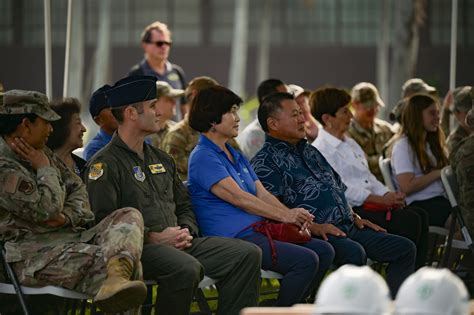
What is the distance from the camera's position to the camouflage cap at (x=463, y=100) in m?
9.98

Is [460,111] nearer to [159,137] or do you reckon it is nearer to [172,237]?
[159,137]

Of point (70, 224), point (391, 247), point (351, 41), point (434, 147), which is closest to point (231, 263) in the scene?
point (70, 224)

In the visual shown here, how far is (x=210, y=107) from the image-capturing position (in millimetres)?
7414

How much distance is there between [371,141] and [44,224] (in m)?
4.33

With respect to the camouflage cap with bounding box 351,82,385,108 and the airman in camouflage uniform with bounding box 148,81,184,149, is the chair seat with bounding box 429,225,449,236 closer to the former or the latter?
the camouflage cap with bounding box 351,82,385,108

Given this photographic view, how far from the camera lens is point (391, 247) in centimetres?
802

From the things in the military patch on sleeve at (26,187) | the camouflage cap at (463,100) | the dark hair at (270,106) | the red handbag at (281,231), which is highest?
the dark hair at (270,106)

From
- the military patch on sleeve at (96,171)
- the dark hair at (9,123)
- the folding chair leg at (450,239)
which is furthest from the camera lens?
the folding chair leg at (450,239)

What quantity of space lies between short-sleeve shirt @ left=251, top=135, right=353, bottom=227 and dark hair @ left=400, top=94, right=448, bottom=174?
1.44 metres

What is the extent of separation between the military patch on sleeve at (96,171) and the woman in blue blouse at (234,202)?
722 mm

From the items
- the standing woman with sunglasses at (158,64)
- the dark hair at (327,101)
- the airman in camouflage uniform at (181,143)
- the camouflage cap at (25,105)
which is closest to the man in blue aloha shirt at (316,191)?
the dark hair at (327,101)

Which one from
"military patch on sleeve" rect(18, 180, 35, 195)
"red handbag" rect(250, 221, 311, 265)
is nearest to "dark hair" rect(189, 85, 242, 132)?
"red handbag" rect(250, 221, 311, 265)

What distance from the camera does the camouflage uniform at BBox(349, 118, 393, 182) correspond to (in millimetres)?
10125

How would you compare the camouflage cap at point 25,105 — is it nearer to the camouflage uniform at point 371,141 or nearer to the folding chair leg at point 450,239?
the folding chair leg at point 450,239
